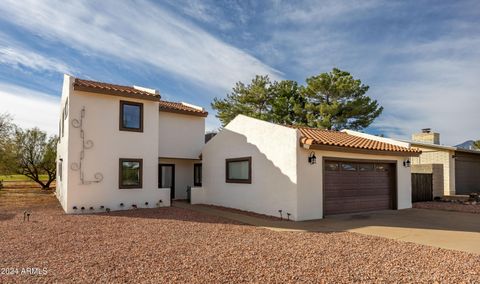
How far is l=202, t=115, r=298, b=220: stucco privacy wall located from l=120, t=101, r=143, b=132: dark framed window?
3791 millimetres

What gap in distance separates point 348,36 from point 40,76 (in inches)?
621

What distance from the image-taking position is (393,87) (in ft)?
72.5

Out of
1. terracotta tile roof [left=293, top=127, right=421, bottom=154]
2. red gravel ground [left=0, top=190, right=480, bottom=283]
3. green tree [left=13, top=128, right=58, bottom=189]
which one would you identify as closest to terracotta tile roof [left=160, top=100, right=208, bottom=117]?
terracotta tile roof [left=293, top=127, right=421, bottom=154]

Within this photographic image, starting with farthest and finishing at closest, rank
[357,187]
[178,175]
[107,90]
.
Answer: [178,175], [107,90], [357,187]

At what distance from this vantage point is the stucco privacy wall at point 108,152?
42.5 feet

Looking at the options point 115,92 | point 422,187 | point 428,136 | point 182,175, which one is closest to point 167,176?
point 182,175

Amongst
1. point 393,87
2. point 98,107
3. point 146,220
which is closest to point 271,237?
point 146,220

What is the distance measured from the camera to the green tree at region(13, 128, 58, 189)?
2769 cm

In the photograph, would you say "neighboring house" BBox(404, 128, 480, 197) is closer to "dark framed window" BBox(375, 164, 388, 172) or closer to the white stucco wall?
"dark framed window" BBox(375, 164, 388, 172)

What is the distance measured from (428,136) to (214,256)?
2624cm

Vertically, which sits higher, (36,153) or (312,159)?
(36,153)

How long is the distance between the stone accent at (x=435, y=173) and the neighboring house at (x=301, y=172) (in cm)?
515

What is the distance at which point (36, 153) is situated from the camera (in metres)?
28.5

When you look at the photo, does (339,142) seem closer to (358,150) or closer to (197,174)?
(358,150)
